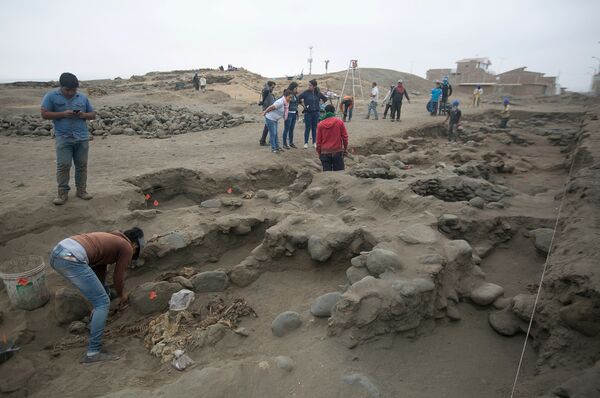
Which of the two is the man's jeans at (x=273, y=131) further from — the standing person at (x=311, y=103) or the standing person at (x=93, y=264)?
the standing person at (x=93, y=264)

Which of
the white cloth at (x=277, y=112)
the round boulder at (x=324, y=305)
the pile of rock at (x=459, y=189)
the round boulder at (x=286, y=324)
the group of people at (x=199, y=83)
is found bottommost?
the round boulder at (x=286, y=324)

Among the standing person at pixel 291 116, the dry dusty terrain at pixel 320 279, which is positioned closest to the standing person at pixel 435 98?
the dry dusty terrain at pixel 320 279

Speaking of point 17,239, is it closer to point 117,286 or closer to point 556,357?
point 117,286

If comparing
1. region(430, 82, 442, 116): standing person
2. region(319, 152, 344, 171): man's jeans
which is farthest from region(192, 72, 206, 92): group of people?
region(319, 152, 344, 171): man's jeans

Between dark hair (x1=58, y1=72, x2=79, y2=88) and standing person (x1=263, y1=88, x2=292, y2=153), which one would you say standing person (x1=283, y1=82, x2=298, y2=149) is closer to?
standing person (x1=263, y1=88, x2=292, y2=153)

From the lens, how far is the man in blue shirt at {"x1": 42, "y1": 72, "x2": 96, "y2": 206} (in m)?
4.79

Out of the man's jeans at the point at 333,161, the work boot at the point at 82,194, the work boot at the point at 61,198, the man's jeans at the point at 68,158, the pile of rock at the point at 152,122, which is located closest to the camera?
the man's jeans at the point at 68,158

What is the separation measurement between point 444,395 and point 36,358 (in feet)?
11.1

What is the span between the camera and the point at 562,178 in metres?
7.91

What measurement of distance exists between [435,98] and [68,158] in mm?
13966

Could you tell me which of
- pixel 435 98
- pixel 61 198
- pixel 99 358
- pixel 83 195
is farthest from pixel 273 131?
pixel 435 98

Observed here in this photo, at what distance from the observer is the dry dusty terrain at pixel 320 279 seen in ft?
8.81

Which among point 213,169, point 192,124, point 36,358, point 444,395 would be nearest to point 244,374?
point 444,395

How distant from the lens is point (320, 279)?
4.22m
